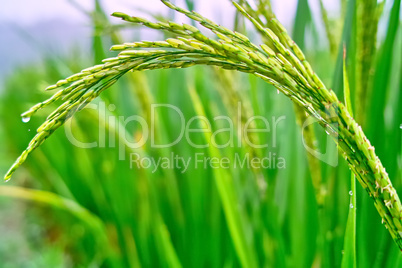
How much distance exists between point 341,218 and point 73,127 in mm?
1384

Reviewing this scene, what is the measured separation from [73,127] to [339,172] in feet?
4.45

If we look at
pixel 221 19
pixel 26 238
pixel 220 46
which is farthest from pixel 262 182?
pixel 26 238

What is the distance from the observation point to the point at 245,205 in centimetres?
118

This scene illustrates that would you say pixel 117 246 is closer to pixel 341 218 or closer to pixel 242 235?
pixel 242 235

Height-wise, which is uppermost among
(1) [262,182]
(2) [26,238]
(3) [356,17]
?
(3) [356,17]

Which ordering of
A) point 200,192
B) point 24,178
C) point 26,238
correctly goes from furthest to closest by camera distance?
point 24,178
point 26,238
point 200,192

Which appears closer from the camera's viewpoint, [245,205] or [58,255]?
[245,205]

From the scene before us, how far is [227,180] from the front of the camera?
0.99m

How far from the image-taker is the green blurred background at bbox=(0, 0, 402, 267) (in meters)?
0.87

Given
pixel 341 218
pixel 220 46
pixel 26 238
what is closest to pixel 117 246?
pixel 341 218

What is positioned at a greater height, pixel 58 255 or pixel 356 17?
pixel 356 17

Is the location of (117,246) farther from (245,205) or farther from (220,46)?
(220,46)

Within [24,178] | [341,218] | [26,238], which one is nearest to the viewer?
[341,218]

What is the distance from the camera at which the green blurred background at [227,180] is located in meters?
0.87
